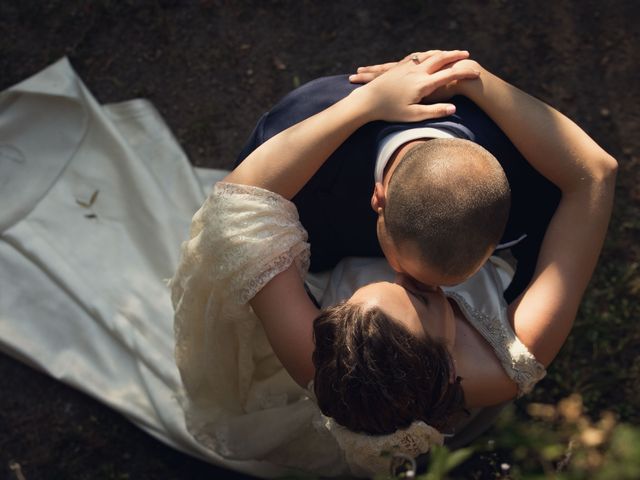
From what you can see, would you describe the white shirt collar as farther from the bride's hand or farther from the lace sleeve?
the lace sleeve

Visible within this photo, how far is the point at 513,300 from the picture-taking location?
2541 millimetres

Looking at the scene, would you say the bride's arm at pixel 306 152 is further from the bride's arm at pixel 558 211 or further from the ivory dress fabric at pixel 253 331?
the bride's arm at pixel 558 211

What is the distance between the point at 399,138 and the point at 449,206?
0.43 metres

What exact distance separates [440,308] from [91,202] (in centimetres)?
218

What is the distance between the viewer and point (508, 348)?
2.30 m

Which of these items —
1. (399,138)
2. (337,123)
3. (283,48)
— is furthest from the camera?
(283,48)

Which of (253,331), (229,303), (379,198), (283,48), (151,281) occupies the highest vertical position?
(379,198)

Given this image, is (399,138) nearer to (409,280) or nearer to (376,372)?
(409,280)

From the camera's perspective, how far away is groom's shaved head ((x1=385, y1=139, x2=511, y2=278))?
6.27ft

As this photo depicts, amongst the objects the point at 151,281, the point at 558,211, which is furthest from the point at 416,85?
the point at 151,281

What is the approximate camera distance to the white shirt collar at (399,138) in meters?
2.24

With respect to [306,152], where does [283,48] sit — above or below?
below

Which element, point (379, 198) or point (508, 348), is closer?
point (379, 198)

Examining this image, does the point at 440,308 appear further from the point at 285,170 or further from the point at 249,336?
the point at 249,336
